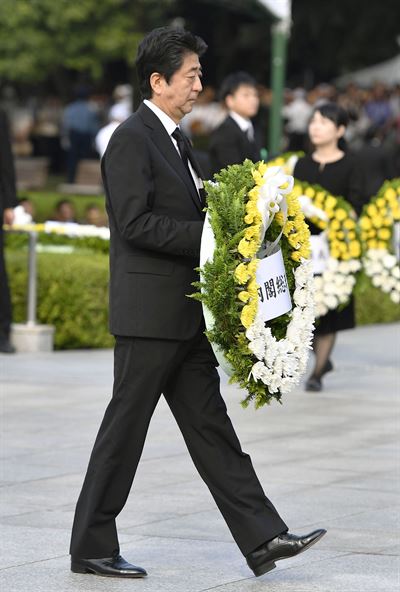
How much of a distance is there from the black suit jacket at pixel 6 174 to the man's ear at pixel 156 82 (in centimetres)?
628

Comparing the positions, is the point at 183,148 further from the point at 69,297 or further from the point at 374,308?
the point at 374,308

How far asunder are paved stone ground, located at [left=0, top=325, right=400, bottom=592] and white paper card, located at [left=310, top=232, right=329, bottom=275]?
0.85 meters

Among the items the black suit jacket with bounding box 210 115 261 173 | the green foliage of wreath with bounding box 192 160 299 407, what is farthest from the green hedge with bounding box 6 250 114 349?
the green foliage of wreath with bounding box 192 160 299 407

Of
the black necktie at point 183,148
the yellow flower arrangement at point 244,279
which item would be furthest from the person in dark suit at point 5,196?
the yellow flower arrangement at point 244,279

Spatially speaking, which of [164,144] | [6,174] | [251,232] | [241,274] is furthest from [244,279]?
[6,174]

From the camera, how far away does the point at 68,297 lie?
12.7m

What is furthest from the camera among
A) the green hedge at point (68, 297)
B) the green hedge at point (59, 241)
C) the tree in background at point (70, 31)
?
the tree in background at point (70, 31)

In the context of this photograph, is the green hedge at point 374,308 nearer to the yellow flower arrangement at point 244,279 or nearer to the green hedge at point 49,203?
the green hedge at point 49,203

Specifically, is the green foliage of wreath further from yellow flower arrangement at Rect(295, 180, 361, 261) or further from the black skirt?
the black skirt

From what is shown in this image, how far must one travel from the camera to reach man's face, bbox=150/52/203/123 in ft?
18.9

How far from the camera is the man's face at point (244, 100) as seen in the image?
1148 centimetres

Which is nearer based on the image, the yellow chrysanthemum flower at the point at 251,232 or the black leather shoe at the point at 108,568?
the yellow chrysanthemum flower at the point at 251,232

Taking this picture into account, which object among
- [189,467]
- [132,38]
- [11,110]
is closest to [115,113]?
[132,38]

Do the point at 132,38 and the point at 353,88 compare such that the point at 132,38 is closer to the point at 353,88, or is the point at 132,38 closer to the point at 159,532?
the point at 353,88
